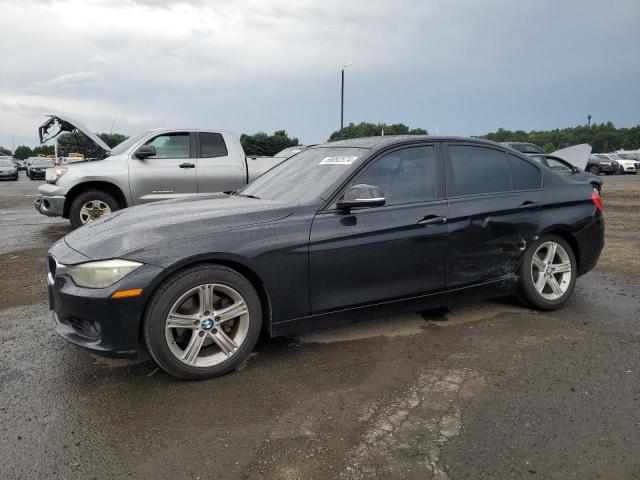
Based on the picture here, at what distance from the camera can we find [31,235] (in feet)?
30.3

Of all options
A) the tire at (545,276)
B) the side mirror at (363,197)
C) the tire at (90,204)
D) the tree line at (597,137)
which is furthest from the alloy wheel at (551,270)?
the tree line at (597,137)

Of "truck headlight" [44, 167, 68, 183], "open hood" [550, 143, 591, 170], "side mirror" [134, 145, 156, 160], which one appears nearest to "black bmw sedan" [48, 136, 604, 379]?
"side mirror" [134, 145, 156, 160]

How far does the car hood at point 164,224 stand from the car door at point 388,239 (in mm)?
383

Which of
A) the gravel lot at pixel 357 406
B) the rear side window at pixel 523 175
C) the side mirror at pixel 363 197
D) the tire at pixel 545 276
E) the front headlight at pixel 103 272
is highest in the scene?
the rear side window at pixel 523 175

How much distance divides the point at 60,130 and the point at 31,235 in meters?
3.76

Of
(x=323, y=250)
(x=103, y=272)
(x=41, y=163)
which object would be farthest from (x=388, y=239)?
(x=41, y=163)

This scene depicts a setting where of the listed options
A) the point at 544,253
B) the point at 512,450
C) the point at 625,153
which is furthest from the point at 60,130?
the point at 625,153

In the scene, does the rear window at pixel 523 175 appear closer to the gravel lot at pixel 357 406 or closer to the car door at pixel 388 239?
the car door at pixel 388 239

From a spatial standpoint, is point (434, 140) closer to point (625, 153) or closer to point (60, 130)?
point (60, 130)

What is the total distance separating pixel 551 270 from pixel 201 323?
121 inches

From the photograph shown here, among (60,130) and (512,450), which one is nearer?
(512,450)

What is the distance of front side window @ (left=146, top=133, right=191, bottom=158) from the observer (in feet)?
29.3

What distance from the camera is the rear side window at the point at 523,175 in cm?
455

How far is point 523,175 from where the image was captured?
460 centimetres
